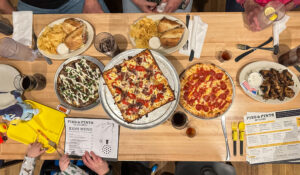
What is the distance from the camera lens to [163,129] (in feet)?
5.19

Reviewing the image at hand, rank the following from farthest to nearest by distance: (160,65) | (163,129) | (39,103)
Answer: (39,103)
(163,129)
(160,65)

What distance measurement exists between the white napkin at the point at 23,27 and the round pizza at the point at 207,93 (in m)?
1.56

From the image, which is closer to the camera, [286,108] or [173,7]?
[286,108]

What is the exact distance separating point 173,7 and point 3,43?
1.75 meters

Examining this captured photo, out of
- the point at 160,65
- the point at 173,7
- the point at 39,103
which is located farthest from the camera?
the point at 173,7

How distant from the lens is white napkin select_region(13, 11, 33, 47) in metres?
1.71

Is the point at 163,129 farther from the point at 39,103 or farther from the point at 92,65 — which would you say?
the point at 39,103

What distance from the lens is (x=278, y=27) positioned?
1640 millimetres

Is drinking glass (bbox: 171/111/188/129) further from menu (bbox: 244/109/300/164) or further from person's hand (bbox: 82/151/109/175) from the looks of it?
person's hand (bbox: 82/151/109/175)

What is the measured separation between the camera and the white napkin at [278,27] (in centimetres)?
163

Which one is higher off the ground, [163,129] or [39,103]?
[39,103]

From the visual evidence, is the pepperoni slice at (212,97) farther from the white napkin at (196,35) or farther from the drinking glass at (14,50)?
the drinking glass at (14,50)

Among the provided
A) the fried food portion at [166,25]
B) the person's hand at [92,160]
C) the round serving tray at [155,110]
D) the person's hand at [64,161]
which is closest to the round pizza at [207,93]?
the round serving tray at [155,110]

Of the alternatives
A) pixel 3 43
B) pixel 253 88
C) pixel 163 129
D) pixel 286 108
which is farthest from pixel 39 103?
pixel 286 108
